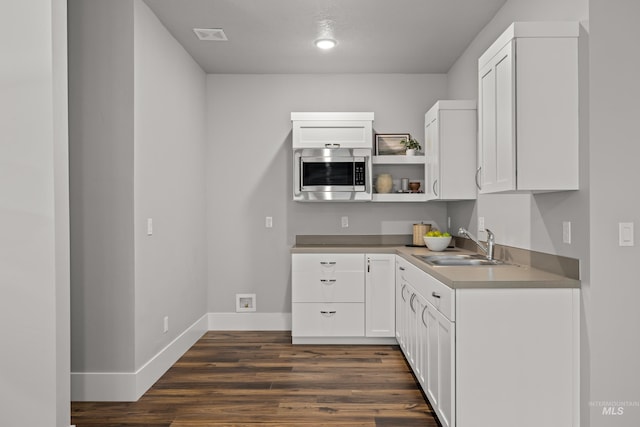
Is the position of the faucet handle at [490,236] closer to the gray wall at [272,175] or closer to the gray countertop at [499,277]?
the gray countertop at [499,277]

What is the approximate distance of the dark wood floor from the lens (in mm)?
2744

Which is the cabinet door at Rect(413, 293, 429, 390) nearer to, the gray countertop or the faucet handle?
the gray countertop

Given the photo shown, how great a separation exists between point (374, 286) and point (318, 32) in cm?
224

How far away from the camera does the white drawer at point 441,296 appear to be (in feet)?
7.49

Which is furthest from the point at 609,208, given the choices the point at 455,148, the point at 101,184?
the point at 101,184

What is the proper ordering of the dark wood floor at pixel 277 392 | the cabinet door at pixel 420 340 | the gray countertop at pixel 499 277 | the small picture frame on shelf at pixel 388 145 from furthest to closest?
the small picture frame on shelf at pixel 388 145 → the cabinet door at pixel 420 340 → the dark wood floor at pixel 277 392 → the gray countertop at pixel 499 277

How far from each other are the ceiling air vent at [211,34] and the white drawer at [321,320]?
239 cm

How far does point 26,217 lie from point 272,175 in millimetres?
3339

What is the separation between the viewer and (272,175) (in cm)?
484

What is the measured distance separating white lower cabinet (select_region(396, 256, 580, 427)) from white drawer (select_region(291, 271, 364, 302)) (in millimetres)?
1977

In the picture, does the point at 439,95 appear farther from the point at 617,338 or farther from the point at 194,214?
the point at 617,338

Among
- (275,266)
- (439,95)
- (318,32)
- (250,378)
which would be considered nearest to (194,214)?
(275,266)

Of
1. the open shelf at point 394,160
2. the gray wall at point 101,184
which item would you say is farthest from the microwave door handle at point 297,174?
the gray wall at point 101,184

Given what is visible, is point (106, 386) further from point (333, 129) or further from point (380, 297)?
point (333, 129)
